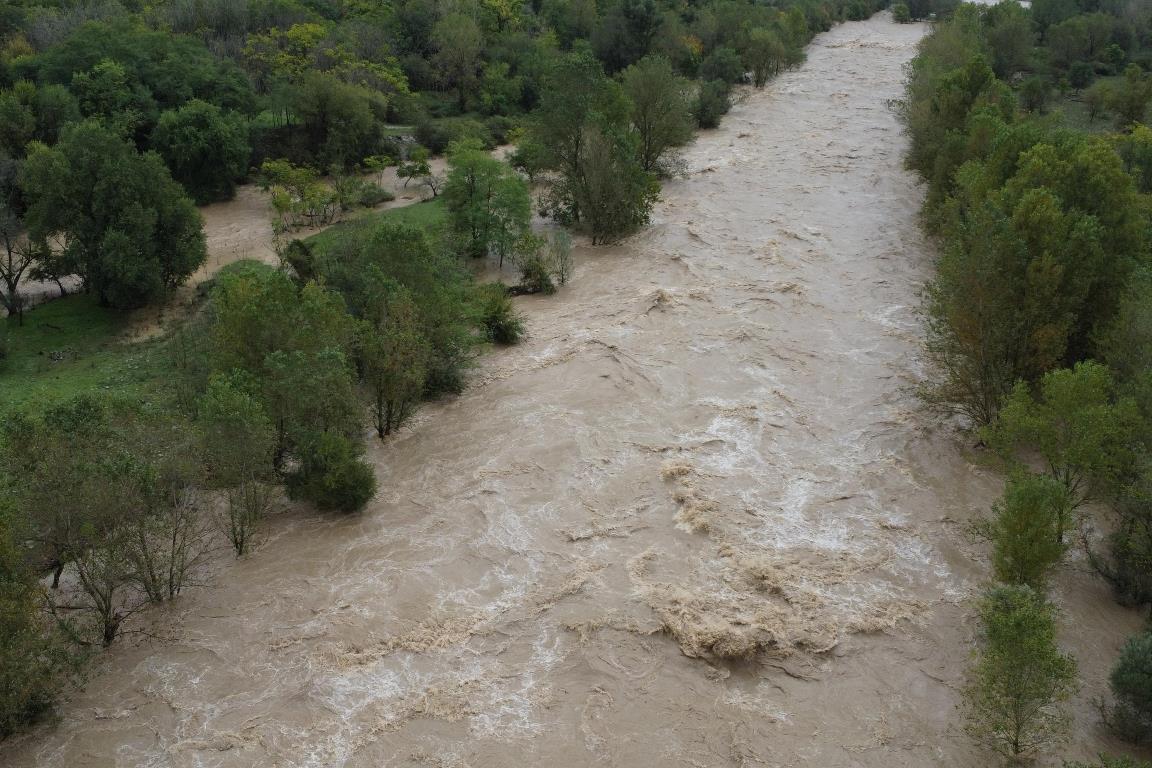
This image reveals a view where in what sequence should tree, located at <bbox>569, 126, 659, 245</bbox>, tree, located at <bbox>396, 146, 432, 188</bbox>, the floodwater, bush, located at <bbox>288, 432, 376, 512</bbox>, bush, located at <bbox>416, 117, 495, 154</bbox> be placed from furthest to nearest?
bush, located at <bbox>416, 117, 495, 154</bbox> < tree, located at <bbox>396, 146, 432, 188</bbox> < tree, located at <bbox>569, 126, 659, 245</bbox> < bush, located at <bbox>288, 432, 376, 512</bbox> < the floodwater

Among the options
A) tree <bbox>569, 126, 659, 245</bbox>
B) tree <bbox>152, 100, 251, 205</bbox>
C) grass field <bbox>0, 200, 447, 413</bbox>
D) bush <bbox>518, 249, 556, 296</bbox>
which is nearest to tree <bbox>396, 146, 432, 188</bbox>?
tree <bbox>152, 100, 251, 205</bbox>

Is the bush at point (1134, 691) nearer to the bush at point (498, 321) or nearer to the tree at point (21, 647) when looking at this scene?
the tree at point (21, 647)

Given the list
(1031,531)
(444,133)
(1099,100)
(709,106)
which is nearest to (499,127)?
(444,133)

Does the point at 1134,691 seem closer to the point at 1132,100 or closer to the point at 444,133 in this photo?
the point at 444,133

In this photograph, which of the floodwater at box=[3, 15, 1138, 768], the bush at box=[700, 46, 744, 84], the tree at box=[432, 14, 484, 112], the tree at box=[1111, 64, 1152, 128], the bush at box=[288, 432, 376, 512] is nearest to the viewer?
the floodwater at box=[3, 15, 1138, 768]

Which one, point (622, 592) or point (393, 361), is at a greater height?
point (393, 361)

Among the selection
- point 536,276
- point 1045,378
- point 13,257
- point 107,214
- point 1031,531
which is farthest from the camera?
point 13,257

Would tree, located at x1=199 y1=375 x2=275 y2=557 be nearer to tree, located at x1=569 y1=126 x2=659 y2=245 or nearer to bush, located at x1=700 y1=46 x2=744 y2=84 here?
tree, located at x1=569 y1=126 x2=659 y2=245

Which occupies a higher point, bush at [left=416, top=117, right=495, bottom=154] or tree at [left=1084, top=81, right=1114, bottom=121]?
bush at [left=416, top=117, right=495, bottom=154]
